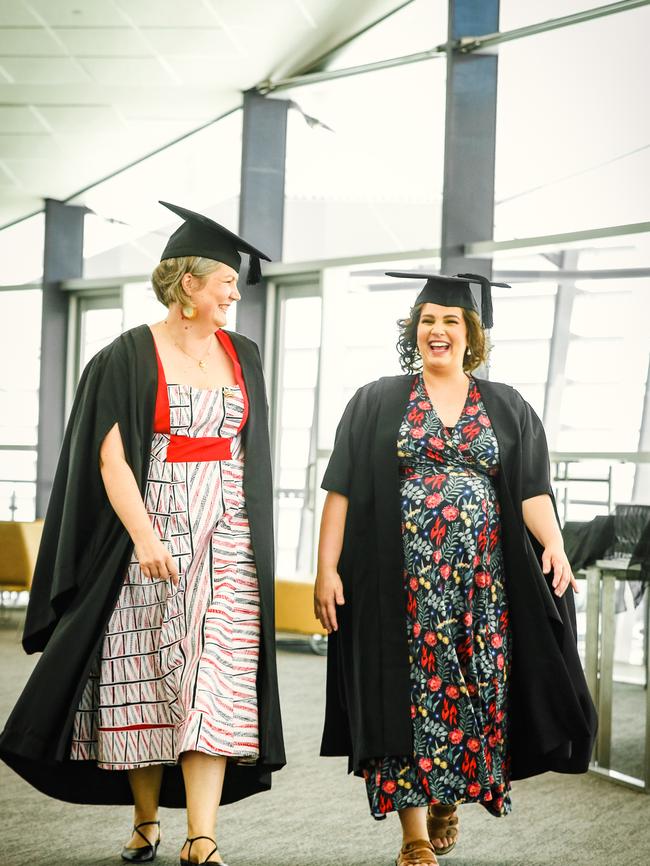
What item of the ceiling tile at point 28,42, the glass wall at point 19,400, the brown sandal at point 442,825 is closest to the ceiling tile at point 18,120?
the ceiling tile at point 28,42

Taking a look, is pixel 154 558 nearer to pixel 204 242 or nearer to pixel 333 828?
pixel 204 242

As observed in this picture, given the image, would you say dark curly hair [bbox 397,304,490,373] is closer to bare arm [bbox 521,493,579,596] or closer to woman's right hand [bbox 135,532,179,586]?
bare arm [bbox 521,493,579,596]

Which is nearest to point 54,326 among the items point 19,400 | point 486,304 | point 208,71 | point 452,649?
point 19,400

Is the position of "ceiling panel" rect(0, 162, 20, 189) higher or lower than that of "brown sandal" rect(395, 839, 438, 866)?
higher

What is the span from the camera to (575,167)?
21.2ft

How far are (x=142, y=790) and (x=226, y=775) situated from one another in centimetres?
22

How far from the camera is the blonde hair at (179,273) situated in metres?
2.79

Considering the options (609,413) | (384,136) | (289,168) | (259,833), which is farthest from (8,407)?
(259,833)

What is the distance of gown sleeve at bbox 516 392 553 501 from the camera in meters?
2.93

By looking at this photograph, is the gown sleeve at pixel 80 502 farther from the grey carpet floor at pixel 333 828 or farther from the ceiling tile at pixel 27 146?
the ceiling tile at pixel 27 146

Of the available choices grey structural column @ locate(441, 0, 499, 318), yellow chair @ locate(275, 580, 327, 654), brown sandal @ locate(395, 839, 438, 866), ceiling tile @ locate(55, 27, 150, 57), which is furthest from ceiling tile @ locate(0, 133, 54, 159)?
brown sandal @ locate(395, 839, 438, 866)

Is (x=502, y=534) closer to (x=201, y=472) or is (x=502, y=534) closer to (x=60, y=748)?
(x=201, y=472)

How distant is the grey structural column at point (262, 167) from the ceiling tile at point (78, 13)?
1298 millimetres

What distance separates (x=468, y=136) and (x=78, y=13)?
239cm
